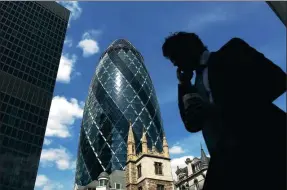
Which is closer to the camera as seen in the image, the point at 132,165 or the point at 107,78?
the point at 132,165

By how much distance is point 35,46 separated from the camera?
255 feet

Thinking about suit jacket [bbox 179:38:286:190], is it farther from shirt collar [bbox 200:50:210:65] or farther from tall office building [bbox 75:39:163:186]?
tall office building [bbox 75:39:163:186]

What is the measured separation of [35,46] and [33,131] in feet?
81.2

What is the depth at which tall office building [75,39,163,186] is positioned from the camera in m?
66.9

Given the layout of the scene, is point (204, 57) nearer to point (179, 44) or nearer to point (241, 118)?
point (179, 44)

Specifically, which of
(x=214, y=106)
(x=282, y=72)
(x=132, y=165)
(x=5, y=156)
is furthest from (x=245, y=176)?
(x=5, y=156)

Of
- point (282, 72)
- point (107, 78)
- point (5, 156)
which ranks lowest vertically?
point (282, 72)

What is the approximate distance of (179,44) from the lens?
2.71 meters

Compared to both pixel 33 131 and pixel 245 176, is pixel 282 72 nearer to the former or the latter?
pixel 245 176

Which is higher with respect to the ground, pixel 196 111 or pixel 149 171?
pixel 149 171

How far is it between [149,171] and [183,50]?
38.7 meters

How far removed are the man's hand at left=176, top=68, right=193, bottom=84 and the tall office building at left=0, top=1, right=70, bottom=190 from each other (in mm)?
62331

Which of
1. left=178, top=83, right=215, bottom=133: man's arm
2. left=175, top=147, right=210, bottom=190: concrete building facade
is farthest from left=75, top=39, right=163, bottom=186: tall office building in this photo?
left=178, top=83, right=215, bottom=133: man's arm

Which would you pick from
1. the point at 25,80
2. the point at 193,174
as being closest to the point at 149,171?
the point at 193,174
